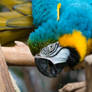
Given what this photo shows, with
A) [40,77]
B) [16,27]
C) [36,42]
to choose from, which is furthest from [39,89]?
[36,42]

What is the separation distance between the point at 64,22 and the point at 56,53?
18 centimetres

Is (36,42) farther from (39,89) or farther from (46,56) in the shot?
(39,89)

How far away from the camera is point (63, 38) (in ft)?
3.47

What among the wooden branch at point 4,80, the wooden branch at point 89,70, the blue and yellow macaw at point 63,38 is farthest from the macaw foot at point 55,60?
the wooden branch at point 89,70

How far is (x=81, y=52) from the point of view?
1043mm

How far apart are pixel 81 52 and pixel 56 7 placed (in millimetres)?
366

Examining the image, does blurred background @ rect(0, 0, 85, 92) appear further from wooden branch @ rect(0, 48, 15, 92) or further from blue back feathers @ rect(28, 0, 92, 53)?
wooden branch @ rect(0, 48, 15, 92)

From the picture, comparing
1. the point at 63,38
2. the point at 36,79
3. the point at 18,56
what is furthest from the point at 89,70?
the point at 36,79

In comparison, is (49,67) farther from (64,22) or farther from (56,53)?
(64,22)

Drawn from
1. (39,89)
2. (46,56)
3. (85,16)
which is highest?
(85,16)

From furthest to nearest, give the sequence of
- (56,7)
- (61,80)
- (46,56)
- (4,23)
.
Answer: (61,80) → (4,23) → (56,7) → (46,56)

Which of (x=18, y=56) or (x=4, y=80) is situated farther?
(x=18, y=56)

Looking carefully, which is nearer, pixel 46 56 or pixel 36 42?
pixel 46 56

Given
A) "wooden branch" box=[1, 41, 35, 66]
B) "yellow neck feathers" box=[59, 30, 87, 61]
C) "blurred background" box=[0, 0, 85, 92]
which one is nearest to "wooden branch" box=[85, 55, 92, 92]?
"yellow neck feathers" box=[59, 30, 87, 61]
